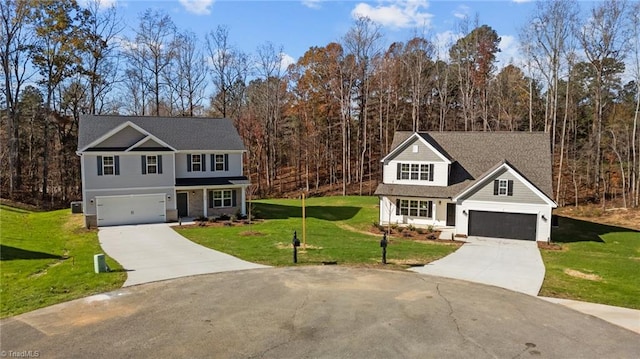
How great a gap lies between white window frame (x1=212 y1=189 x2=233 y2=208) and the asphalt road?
15962mm

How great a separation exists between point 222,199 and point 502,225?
60.9 feet

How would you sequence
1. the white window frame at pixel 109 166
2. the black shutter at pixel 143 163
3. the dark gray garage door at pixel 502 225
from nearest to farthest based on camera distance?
the dark gray garage door at pixel 502 225
the white window frame at pixel 109 166
the black shutter at pixel 143 163

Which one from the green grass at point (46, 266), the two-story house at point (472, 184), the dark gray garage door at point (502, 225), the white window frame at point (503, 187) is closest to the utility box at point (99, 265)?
the green grass at point (46, 266)

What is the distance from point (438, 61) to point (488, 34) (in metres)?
6.10

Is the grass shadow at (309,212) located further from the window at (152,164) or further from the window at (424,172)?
the window at (152,164)

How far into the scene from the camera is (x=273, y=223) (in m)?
27.8

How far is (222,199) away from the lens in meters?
30.3

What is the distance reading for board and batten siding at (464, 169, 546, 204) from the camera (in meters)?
24.7

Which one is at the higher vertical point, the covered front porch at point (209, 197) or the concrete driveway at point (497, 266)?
the covered front porch at point (209, 197)

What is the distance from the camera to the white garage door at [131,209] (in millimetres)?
26266

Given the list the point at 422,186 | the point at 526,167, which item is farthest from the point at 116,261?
the point at 526,167

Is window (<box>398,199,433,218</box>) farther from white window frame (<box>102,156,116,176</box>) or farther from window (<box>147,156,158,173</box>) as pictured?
white window frame (<box>102,156,116,176</box>)

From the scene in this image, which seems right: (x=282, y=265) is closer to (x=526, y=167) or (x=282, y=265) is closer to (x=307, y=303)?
(x=307, y=303)

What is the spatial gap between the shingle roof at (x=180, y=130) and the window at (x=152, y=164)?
170 centimetres
